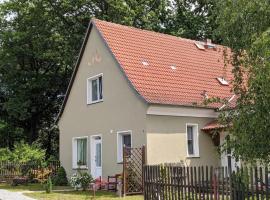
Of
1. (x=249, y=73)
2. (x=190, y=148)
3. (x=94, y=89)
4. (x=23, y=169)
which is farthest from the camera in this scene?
(x=23, y=169)

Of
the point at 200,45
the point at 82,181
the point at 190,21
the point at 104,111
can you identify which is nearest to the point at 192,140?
the point at 104,111

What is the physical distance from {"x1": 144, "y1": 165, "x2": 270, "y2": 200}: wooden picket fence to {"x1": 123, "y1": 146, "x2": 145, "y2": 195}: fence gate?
477 centimetres

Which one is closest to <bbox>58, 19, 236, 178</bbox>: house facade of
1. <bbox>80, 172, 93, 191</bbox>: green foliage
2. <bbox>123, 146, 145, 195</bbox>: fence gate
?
<bbox>123, 146, 145, 195</bbox>: fence gate

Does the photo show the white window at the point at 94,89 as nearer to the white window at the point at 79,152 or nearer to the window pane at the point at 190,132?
the white window at the point at 79,152

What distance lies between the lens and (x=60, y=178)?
25.7m

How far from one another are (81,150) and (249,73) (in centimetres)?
1789

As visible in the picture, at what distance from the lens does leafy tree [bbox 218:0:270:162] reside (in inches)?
319

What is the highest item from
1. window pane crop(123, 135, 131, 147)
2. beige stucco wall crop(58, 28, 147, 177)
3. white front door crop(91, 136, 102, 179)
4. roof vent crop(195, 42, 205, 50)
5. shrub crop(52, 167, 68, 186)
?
roof vent crop(195, 42, 205, 50)

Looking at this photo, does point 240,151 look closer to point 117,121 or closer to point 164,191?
point 164,191

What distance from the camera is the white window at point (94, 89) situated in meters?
24.5

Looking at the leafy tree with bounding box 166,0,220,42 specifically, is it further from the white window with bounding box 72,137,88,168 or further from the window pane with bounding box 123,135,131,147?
the window pane with bounding box 123,135,131,147

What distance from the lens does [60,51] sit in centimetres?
3747

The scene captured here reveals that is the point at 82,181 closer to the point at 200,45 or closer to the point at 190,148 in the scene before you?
the point at 190,148

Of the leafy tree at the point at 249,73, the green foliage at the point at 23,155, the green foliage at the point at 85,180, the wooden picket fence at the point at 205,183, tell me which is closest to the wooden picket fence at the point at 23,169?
the green foliage at the point at 23,155
